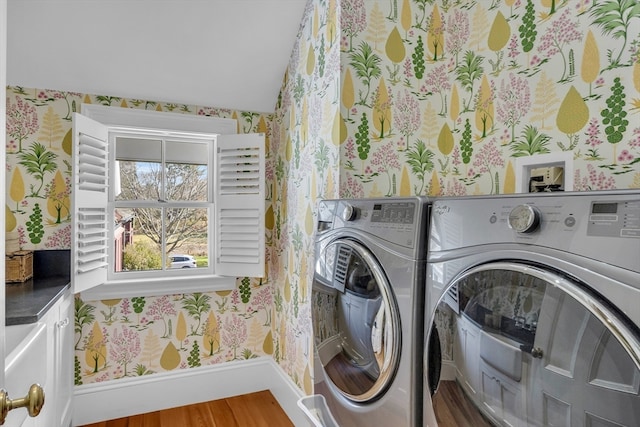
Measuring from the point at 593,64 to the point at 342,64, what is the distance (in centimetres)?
101

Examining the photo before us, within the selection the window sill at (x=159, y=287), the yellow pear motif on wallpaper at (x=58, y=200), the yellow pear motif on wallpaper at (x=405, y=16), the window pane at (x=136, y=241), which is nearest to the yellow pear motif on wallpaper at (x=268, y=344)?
the window sill at (x=159, y=287)

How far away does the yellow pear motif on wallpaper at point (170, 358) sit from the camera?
267 cm

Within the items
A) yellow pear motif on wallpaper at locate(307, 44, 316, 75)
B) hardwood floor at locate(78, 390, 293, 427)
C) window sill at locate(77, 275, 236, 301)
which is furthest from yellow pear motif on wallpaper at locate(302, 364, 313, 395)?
yellow pear motif on wallpaper at locate(307, 44, 316, 75)

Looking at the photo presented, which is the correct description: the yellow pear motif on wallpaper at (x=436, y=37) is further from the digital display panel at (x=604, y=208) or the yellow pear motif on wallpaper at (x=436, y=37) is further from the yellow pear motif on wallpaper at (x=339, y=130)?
the digital display panel at (x=604, y=208)

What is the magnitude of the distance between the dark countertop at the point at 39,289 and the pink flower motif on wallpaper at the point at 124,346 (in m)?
0.53

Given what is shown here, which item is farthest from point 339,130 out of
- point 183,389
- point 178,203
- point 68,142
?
point 183,389

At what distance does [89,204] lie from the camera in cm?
237

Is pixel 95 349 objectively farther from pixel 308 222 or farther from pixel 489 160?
pixel 489 160

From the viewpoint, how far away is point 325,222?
5.37 feet

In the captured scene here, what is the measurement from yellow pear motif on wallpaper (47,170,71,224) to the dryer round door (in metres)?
1.84

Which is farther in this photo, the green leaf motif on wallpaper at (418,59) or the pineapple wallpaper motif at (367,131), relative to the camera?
the green leaf motif on wallpaper at (418,59)

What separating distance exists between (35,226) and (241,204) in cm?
129

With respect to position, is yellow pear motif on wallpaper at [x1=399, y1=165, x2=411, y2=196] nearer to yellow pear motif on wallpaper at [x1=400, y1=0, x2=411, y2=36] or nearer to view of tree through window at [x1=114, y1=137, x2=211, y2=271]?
yellow pear motif on wallpaper at [x1=400, y1=0, x2=411, y2=36]

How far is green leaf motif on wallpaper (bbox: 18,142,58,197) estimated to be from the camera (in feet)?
7.75
